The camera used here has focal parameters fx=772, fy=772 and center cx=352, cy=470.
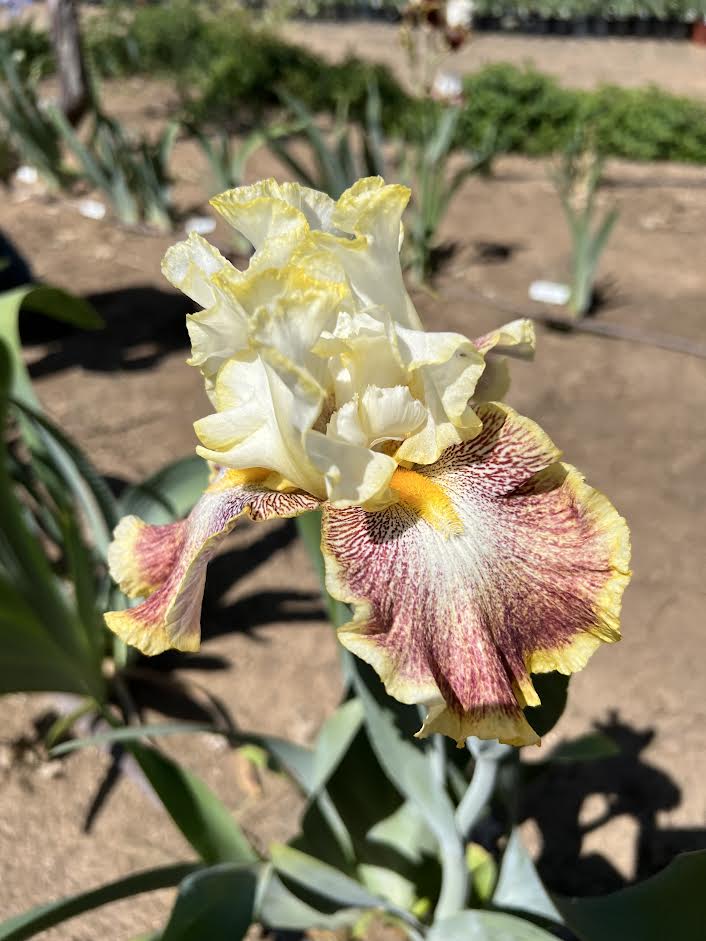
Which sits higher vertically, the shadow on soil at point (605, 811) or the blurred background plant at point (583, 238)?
the blurred background plant at point (583, 238)

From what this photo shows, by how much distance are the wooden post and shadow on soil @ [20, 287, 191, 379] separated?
6.47 ft

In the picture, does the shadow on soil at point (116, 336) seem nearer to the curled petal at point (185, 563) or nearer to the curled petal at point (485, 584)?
the curled petal at point (185, 563)

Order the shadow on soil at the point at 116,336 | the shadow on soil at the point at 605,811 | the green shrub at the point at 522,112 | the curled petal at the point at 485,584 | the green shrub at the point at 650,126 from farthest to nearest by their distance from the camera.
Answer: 1. the green shrub at the point at 522,112
2. the green shrub at the point at 650,126
3. the shadow on soil at the point at 116,336
4. the shadow on soil at the point at 605,811
5. the curled petal at the point at 485,584

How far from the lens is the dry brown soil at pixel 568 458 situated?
62.7 inches

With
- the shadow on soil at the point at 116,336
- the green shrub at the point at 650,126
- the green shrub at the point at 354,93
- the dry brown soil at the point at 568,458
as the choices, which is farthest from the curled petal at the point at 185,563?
the green shrub at the point at 650,126

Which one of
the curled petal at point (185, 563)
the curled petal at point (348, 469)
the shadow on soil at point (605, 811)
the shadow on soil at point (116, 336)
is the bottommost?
the shadow on soil at point (605, 811)

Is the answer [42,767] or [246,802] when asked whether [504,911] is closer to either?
[246,802]

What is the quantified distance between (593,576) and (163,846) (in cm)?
130

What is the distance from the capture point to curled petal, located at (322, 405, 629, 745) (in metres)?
0.65

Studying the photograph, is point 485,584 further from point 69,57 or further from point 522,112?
point 522,112

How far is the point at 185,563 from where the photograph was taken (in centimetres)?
76

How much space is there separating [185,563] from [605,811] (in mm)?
1275

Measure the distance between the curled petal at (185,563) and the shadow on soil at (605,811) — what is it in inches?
40.0

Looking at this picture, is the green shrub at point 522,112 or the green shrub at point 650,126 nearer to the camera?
the green shrub at point 650,126
